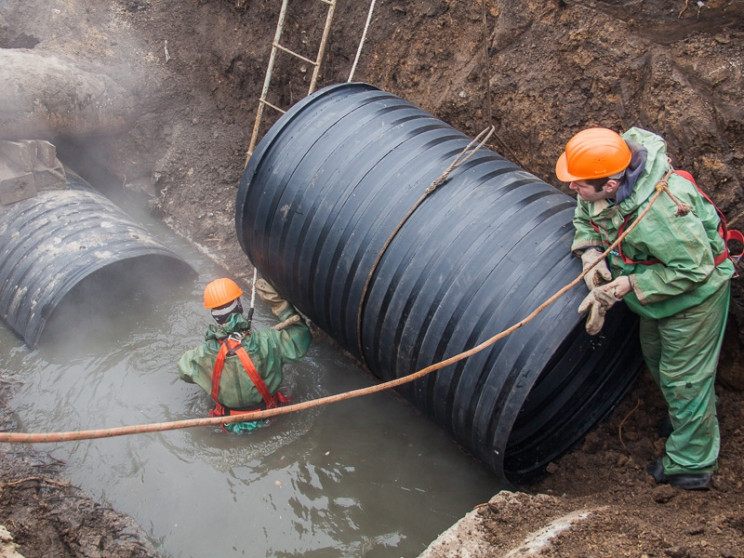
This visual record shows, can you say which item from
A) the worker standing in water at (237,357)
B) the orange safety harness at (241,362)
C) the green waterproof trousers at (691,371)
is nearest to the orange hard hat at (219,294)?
the worker standing in water at (237,357)

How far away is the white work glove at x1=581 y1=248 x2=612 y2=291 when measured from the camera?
298 centimetres

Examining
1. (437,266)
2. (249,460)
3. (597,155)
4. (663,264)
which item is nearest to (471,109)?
(437,266)

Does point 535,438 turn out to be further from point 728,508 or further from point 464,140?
point 464,140

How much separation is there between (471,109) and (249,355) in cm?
263

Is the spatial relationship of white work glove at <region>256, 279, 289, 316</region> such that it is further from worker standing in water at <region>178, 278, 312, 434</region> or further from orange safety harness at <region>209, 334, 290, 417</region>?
orange safety harness at <region>209, 334, 290, 417</region>

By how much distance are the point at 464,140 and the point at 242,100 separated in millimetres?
3705

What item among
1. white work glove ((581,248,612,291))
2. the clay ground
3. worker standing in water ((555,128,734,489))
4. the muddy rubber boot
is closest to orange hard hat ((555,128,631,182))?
worker standing in water ((555,128,734,489))

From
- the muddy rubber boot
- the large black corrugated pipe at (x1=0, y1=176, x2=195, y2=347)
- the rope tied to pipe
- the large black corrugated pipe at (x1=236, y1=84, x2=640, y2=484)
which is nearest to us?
the large black corrugated pipe at (x1=236, y1=84, x2=640, y2=484)

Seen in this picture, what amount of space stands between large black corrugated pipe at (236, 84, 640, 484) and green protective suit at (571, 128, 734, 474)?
0.29 meters

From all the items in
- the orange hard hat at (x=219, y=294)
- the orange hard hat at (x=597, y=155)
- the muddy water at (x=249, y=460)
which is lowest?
the muddy water at (x=249, y=460)

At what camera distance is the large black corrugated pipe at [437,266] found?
3102 mm

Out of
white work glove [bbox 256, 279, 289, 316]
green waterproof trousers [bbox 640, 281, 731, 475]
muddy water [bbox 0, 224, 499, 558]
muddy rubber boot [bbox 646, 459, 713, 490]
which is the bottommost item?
muddy water [bbox 0, 224, 499, 558]

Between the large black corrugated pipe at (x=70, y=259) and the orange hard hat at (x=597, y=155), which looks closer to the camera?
the orange hard hat at (x=597, y=155)

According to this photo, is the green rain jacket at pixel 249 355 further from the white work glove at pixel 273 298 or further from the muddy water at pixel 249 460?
the muddy water at pixel 249 460
